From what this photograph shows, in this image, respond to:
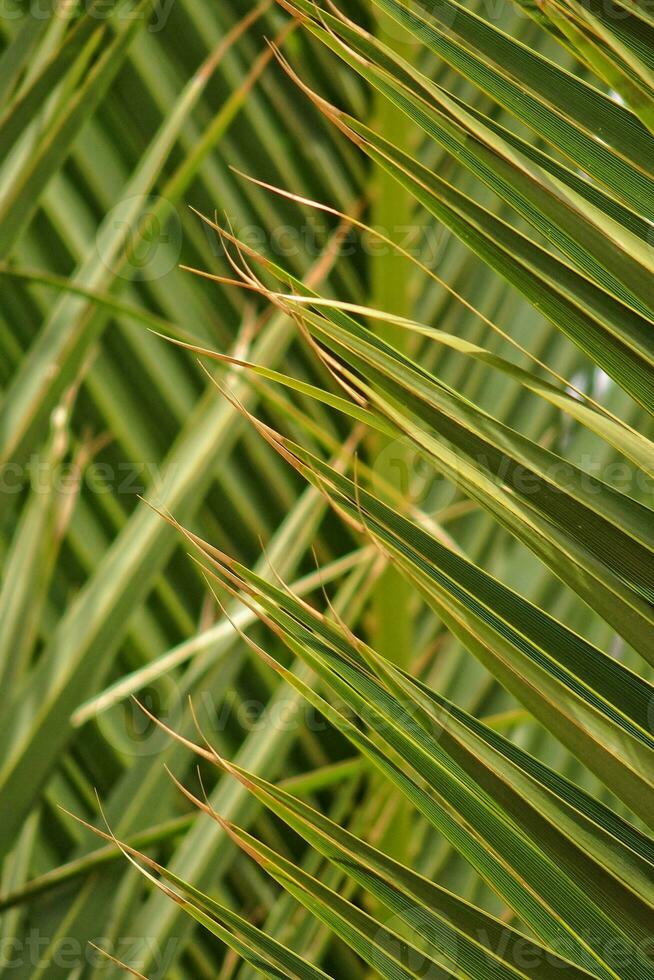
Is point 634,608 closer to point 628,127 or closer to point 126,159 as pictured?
point 628,127

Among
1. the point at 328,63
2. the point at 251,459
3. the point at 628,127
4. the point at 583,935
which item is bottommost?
the point at 583,935

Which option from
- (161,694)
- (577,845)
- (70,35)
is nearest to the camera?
(577,845)

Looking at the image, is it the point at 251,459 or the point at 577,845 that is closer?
the point at 577,845

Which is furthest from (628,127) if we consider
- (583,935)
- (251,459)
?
(251,459)

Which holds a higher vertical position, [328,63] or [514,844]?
[328,63]

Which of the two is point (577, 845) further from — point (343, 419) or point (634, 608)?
point (343, 419)

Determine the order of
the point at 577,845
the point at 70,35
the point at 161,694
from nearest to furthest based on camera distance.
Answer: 1. the point at 577,845
2. the point at 70,35
3. the point at 161,694
